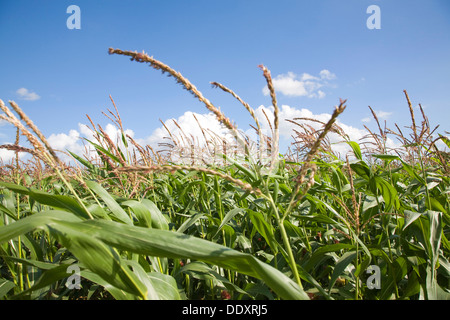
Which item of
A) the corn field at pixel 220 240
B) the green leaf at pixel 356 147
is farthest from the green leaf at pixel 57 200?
the green leaf at pixel 356 147

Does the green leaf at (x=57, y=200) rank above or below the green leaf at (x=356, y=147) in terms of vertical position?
below

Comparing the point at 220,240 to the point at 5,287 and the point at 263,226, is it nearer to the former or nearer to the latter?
the point at 263,226

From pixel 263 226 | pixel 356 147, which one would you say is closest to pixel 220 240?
pixel 263 226

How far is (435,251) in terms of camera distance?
1.46m

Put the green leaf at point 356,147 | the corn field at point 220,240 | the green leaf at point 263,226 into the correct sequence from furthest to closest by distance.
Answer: the green leaf at point 356,147, the green leaf at point 263,226, the corn field at point 220,240

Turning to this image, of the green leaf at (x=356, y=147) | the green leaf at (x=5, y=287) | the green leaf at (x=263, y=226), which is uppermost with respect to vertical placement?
the green leaf at (x=356, y=147)

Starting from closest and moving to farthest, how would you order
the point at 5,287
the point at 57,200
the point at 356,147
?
the point at 57,200 → the point at 5,287 → the point at 356,147

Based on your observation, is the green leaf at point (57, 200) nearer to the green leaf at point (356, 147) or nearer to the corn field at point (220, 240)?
the corn field at point (220, 240)

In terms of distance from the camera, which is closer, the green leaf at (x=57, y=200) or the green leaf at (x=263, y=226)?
the green leaf at (x=57, y=200)

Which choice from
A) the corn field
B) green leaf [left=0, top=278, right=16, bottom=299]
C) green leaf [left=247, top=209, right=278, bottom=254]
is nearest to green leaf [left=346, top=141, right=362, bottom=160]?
the corn field

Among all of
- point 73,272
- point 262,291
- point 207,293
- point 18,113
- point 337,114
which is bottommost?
point 207,293
